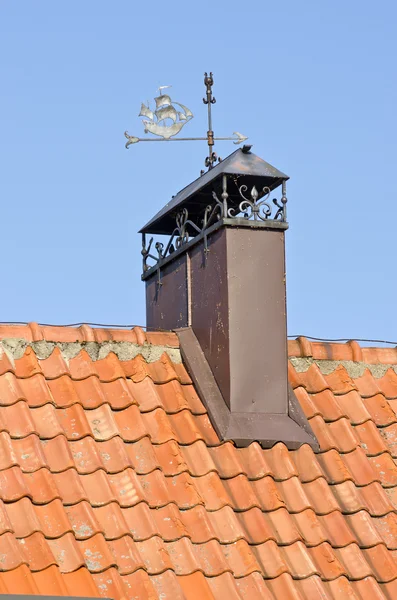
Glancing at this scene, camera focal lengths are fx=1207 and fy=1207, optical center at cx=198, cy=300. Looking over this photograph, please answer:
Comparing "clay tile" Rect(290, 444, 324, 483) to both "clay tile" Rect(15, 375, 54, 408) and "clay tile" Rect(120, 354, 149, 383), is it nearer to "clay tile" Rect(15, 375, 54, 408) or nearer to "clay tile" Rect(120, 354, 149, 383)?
"clay tile" Rect(120, 354, 149, 383)

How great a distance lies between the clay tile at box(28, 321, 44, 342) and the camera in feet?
26.0

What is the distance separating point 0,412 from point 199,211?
8.57 ft

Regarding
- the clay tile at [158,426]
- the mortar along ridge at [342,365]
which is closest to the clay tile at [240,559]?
the clay tile at [158,426]

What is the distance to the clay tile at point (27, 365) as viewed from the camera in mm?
7652

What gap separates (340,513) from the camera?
297 inches

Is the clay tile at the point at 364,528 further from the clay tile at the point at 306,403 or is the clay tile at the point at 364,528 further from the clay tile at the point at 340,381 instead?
the clay tile at the point at 340,381

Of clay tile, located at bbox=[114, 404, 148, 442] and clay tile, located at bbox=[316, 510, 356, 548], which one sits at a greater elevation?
clay tile, located at bbox=[114, 404, 148, 442]

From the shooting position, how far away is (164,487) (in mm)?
7238

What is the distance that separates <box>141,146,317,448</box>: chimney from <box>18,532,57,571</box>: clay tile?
1.72 meters

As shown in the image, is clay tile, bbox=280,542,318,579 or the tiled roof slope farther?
clay tile, bbox=280,542,318,579

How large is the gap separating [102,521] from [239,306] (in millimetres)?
2007

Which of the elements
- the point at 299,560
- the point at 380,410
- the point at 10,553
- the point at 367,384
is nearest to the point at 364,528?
the point at 299,560

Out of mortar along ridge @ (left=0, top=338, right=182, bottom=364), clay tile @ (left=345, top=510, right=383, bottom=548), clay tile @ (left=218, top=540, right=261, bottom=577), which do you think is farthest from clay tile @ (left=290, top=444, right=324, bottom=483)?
mortar along ridge @ (left=0, top=338, right=182, bottom=364)

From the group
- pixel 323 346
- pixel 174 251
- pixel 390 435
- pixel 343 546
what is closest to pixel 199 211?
pixel 174 251
